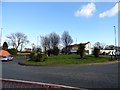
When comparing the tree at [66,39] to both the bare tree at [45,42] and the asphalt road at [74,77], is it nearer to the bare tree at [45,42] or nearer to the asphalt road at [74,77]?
the bare tree at [45,42]

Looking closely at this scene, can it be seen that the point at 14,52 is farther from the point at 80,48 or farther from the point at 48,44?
the point at 80,48

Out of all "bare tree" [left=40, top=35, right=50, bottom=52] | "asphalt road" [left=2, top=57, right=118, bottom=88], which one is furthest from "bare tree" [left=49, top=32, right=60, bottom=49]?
"asphalt road" [left=2, top=57, right=118, bottom=88]

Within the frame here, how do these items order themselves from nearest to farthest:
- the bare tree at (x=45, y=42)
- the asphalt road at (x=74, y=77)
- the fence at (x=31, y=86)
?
the fence at (x=31, y=86), the asphalt road at (x=74, y=77), the bare tree at (x=45, y=42)

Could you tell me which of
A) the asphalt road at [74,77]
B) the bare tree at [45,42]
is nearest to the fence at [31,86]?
the asphalt road at [74,77]

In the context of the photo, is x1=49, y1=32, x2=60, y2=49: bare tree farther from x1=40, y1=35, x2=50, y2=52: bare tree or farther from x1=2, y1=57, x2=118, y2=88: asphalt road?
x1=2, y1=57, x2=118, y2=88: asphalt road

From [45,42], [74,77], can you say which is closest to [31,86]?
[74,77]

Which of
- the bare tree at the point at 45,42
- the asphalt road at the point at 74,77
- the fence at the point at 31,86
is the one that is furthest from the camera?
the bare tree at the point at 45,42

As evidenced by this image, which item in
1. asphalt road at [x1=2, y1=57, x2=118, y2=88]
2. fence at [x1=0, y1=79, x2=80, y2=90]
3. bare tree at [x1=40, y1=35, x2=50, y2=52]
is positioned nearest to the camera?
fence at [x1=0, y1=79, x2=80, y2=90]

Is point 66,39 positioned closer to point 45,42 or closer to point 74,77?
point 45,42

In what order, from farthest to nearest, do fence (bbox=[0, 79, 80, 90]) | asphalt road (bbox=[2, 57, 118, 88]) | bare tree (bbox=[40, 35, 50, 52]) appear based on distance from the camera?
1. bare tree (bbox=[40, 35, 50, 52])
2. asphalt road (bbox=[2, 57, 118, 88])
3. fence (bbox=[0, 79, 80, 90])

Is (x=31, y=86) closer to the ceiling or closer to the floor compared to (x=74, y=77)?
closer to the ceiling

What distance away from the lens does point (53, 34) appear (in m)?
110

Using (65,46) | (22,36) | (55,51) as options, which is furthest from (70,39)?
(55,51)

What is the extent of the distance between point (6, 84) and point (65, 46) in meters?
104
